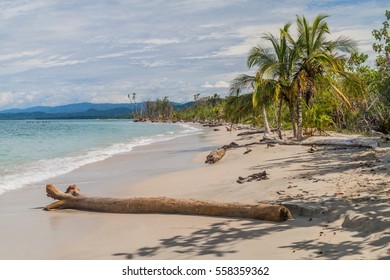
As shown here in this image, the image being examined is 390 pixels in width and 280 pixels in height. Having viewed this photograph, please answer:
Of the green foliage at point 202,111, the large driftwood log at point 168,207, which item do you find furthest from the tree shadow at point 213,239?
the green foliage at point 202,111

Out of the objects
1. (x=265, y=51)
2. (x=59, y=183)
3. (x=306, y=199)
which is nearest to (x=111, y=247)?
(x=306, y=199)

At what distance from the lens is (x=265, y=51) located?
22.8 m

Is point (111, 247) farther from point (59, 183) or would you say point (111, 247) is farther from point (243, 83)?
point (243, 83)

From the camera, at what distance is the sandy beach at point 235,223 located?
6.07m

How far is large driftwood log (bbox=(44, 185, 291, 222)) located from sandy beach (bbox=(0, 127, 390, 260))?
15 cm

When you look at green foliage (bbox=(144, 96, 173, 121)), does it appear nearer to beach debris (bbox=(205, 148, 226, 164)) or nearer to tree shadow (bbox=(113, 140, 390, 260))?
beach debris (bbox=(205, 148, 226, 164))

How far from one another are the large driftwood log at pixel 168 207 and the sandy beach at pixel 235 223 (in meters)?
0.15

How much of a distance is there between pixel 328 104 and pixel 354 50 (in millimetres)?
5062

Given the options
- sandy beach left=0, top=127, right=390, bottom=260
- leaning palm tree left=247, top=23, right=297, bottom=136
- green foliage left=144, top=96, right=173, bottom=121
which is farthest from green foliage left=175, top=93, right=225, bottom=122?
sandy beach left=0, top=127, right=390, bottom=260

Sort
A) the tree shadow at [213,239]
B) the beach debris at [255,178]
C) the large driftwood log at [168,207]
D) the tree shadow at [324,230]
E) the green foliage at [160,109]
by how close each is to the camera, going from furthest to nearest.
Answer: the green foliage at [160,109], the beach debris at [255,178], the large driftwood log at [168,207], the tree shadow at [213,239], the tree shadow at [324,230]

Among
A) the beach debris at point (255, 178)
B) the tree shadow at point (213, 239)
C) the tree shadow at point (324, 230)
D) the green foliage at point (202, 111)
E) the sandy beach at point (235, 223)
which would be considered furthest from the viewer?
the green foliage at point (202, 111)

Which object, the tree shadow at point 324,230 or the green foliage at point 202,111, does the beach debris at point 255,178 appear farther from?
the green foliage at point 202,111

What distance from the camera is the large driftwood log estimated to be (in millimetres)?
7461
